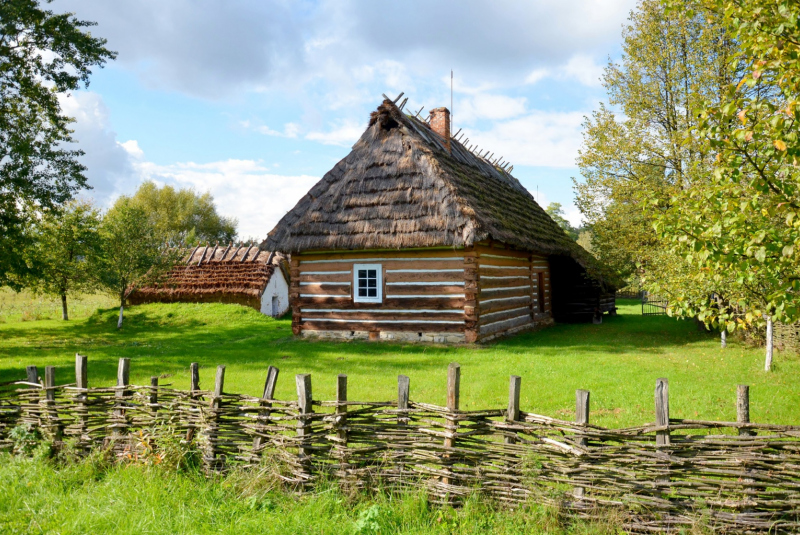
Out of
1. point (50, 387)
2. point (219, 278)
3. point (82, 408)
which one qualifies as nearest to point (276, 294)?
point (219, 278)

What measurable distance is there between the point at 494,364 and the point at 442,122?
34.8 feet

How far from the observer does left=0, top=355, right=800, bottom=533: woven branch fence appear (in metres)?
3.60

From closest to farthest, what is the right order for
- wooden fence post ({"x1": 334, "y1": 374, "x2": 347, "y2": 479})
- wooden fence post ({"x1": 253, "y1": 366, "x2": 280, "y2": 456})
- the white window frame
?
wooden fence post ({"x1": 334, "y1": 374, "x2": 347, "y2": 479}), wooden fence post ({"x1": 253, "y1": 366, "x2": 280, "y2": 456}), the white window frame

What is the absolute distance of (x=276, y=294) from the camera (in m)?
23.5

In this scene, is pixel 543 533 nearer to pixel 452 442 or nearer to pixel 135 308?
pixel 452 442

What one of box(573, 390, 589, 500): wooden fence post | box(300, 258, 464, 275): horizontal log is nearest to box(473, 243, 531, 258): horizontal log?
box(300, 258, 464, 275): horizontal log

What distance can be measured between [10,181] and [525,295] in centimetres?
1507

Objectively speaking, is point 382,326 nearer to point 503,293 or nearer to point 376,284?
point 376,284

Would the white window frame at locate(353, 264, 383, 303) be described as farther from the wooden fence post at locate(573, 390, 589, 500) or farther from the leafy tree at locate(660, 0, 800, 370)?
the wooden fence post at locate(573, 390, 589, 500)

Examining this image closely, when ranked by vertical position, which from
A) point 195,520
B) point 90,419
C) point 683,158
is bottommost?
point 195,520

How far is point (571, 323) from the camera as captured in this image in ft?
66.0

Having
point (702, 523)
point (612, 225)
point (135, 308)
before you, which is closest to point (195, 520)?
point (702, 523)

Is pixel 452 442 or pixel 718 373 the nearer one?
pixel 452 442

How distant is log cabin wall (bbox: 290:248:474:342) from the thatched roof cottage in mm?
28
